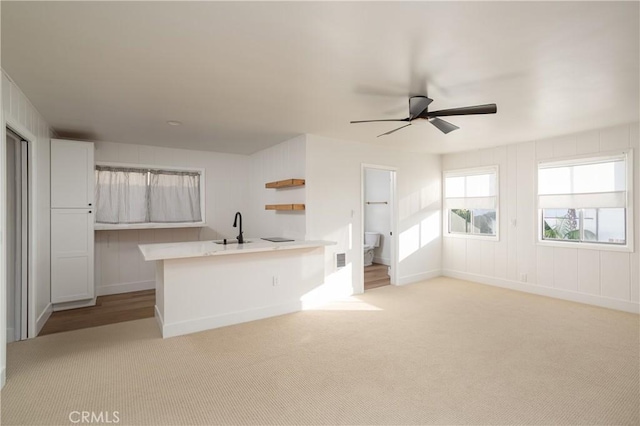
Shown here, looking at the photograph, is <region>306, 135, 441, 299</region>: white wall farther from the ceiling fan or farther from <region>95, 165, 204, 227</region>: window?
<region>95, 165, 204, 227</region>: window

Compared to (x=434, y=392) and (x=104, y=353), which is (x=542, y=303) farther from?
(x=104, y=353)

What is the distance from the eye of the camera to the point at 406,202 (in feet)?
19.0

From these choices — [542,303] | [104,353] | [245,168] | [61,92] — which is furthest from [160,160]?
[542,303]

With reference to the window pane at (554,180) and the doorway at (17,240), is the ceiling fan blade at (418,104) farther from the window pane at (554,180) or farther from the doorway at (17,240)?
the doorway at (17,240)

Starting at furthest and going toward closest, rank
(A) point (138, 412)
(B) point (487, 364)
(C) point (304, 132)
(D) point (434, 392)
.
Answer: (C) point (304, 132)
(B) point (487, 364)
(D) point (434, 392)
(A) point (138, 412)

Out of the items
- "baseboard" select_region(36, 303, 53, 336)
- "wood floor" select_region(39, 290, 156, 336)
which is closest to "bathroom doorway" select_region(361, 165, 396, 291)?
"wood floor" select_region(39, 290, 156, 336)

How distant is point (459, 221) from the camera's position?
244 inches

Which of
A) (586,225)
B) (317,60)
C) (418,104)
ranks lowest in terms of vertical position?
(586,225)

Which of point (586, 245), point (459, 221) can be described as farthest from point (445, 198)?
point (586, 245)

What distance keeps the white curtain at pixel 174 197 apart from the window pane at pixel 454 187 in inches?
183

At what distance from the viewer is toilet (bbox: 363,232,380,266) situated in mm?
7439

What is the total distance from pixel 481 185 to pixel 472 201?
0.32 meters

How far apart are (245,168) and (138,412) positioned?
469 cm

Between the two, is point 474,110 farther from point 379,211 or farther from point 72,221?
point 379,211
